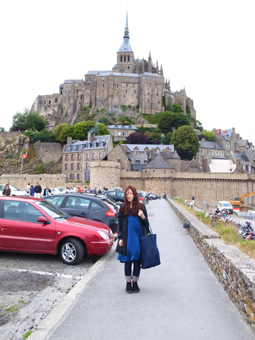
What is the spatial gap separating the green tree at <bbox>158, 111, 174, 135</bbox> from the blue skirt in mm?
75970

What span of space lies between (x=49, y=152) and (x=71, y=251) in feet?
196

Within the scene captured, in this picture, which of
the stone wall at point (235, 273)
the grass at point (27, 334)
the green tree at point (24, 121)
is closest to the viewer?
the grass at point (27, 334)

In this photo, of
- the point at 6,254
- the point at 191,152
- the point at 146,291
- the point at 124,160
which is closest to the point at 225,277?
the point at 146,291

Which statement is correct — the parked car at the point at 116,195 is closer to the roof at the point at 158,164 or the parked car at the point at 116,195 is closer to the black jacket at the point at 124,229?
the black jacket at the point at 124,229

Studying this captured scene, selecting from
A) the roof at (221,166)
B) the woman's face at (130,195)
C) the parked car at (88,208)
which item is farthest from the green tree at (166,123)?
the woman's face at (130,195)

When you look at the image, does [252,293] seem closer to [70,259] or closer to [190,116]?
[70,259]

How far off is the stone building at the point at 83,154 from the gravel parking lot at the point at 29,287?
47.3 meters

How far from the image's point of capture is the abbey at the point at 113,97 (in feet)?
305

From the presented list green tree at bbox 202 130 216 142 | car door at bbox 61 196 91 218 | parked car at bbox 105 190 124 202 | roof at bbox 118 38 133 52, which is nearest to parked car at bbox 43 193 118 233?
car door at bbox 61 196 91 218

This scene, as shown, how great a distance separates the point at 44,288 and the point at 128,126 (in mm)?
76505

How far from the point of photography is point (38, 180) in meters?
49.4

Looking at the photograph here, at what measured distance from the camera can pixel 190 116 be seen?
10044 cm

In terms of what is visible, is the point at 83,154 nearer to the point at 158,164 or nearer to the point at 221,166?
the point at 158,164

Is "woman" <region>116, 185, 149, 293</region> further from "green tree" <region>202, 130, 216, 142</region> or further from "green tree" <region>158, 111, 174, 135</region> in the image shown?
"green tree" <region>202, 130, 216, 142</region>
